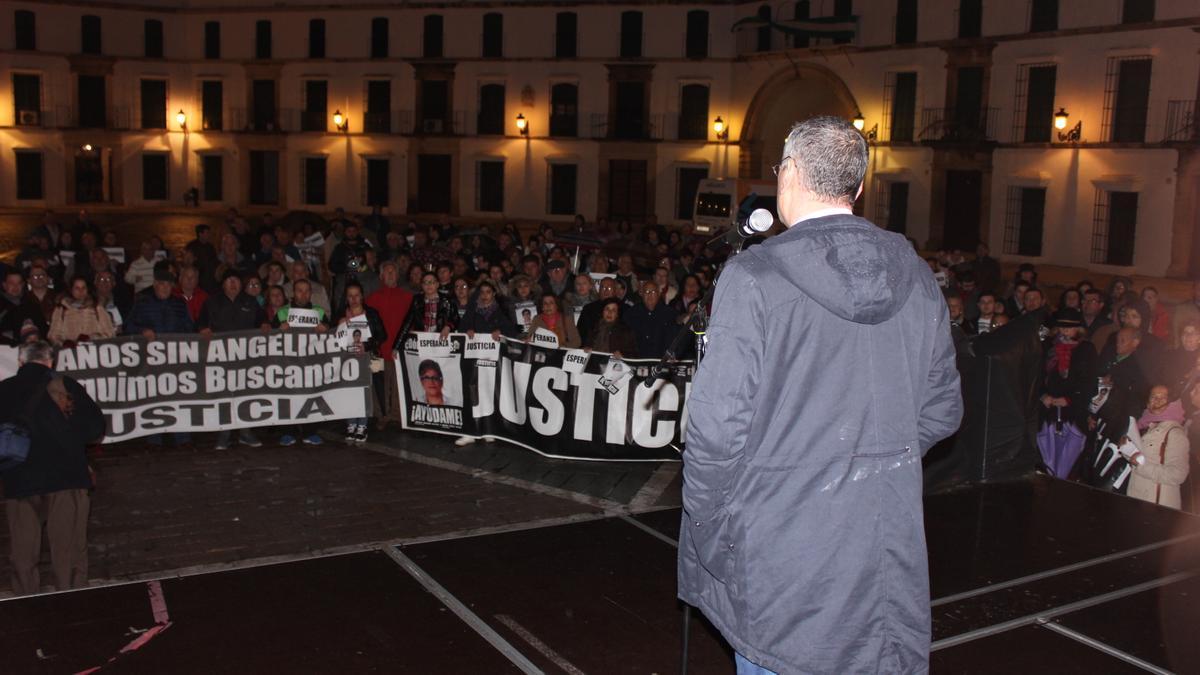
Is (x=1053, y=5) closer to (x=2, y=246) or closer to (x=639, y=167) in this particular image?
(x=639, y=167)

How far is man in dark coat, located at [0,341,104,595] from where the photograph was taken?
6891 millimetres

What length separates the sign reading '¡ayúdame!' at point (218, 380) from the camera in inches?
433

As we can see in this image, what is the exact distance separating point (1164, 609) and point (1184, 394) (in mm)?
4608

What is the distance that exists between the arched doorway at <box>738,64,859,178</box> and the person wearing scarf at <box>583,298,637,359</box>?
2972 cm

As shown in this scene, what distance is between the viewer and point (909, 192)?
119ft

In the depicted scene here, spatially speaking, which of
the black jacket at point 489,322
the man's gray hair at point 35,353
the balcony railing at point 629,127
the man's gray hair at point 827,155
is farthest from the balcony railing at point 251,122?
the man's gray hair at point 827,155

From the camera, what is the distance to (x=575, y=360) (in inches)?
434

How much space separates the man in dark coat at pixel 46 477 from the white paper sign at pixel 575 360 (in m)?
Result: 4.91

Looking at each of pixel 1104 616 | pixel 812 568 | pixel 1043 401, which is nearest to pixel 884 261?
pixel 812 568

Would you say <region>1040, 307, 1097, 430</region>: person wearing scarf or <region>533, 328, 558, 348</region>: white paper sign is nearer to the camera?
<region>1040, 307, 1097, 430</region>: person wearing scarf

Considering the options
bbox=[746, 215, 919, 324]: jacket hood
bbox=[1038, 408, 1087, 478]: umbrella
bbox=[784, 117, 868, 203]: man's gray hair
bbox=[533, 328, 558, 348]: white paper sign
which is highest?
bbox=[784, 117, 868, 203]: man's gray hair

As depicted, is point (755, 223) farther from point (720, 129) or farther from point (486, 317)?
point (720, 129)

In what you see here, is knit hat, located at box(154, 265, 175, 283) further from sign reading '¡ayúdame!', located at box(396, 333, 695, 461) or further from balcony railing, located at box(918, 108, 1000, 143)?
balcony railing, located at box(918, 108, 1000, 143)

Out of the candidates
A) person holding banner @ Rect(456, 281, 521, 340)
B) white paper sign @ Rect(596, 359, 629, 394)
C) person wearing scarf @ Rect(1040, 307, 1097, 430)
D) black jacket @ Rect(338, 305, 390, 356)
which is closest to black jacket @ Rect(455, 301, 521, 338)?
person holding banner @ Rect(456, 281, 521, 340)
